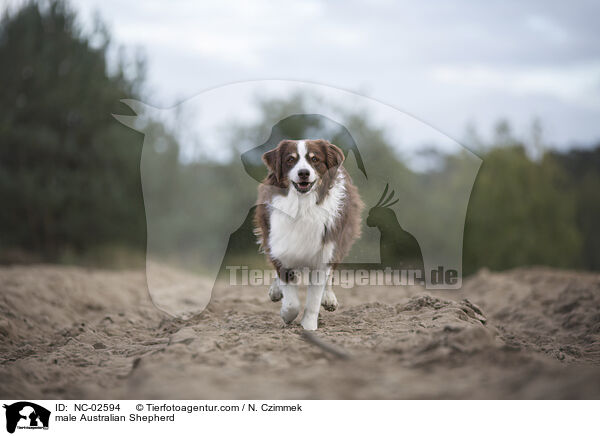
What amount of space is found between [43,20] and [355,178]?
51.6ft

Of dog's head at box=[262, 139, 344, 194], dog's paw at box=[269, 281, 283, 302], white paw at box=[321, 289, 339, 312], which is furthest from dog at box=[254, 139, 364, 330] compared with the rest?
Answer: white paw at box=[321, 289, 339, 312]

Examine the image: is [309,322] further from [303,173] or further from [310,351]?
[303,173]

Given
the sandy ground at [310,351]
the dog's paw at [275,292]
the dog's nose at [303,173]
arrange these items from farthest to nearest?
1. the dog's paw at [275,292]
2. the dog's nose at [303,173]
3. the sandy ground at [310,351]

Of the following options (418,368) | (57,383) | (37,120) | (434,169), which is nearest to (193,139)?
(57,383)

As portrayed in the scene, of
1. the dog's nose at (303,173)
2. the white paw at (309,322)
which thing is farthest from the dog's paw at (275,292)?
the dog's nose at (303,173)

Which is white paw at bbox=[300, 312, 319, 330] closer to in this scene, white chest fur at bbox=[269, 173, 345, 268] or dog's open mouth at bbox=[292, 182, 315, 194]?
white chest fur at bbox=[269, 173, 345, 268]

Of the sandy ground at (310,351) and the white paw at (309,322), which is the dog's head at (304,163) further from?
the sandy ground at (310,351)

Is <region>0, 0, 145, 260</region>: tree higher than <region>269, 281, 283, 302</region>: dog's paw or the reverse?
higher

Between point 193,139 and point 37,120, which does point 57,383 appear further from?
point 37,120

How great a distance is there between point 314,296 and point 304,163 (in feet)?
4.49

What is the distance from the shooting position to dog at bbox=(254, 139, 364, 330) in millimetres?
4535

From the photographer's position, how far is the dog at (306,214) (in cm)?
454

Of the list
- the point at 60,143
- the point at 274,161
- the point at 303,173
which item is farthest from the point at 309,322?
the point at 60,143

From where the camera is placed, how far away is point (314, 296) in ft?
16.2
